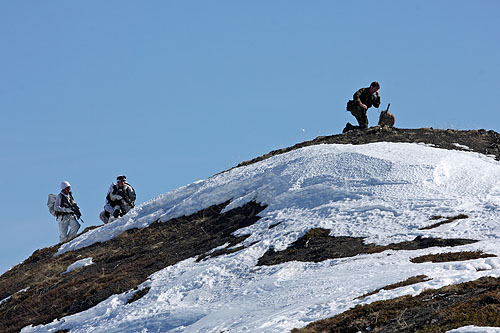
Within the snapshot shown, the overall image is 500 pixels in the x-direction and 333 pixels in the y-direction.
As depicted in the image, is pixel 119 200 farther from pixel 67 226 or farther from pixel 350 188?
pixel 350 188

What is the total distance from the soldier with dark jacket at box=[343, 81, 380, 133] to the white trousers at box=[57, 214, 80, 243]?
12.2 metres

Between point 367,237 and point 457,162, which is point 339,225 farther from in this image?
point 457,162

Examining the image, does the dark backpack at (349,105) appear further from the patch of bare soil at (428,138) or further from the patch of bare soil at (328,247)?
the patch of bare soil at (328,247)

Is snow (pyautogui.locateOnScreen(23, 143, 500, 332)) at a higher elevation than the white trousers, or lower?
lower

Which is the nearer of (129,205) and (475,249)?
(475,249)

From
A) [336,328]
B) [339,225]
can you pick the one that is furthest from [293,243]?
[336,328]

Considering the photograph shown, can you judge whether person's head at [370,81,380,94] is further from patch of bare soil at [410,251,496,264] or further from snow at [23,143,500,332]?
patch of bare soil at [410,251,496,264]

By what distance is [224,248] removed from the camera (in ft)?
59.0

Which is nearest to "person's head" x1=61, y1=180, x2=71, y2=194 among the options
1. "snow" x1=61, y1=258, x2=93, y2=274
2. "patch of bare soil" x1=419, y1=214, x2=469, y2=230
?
"snow" x1=61, y1=258, x2=93, y2=274

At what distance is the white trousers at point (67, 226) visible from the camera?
27922mm

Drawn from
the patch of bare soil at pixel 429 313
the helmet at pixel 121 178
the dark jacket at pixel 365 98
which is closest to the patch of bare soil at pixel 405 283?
the patch of bare soil at pixel 429 313

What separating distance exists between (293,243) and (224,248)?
217 cm

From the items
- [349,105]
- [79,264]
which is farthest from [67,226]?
[349,105]

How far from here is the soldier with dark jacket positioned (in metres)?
25.9
